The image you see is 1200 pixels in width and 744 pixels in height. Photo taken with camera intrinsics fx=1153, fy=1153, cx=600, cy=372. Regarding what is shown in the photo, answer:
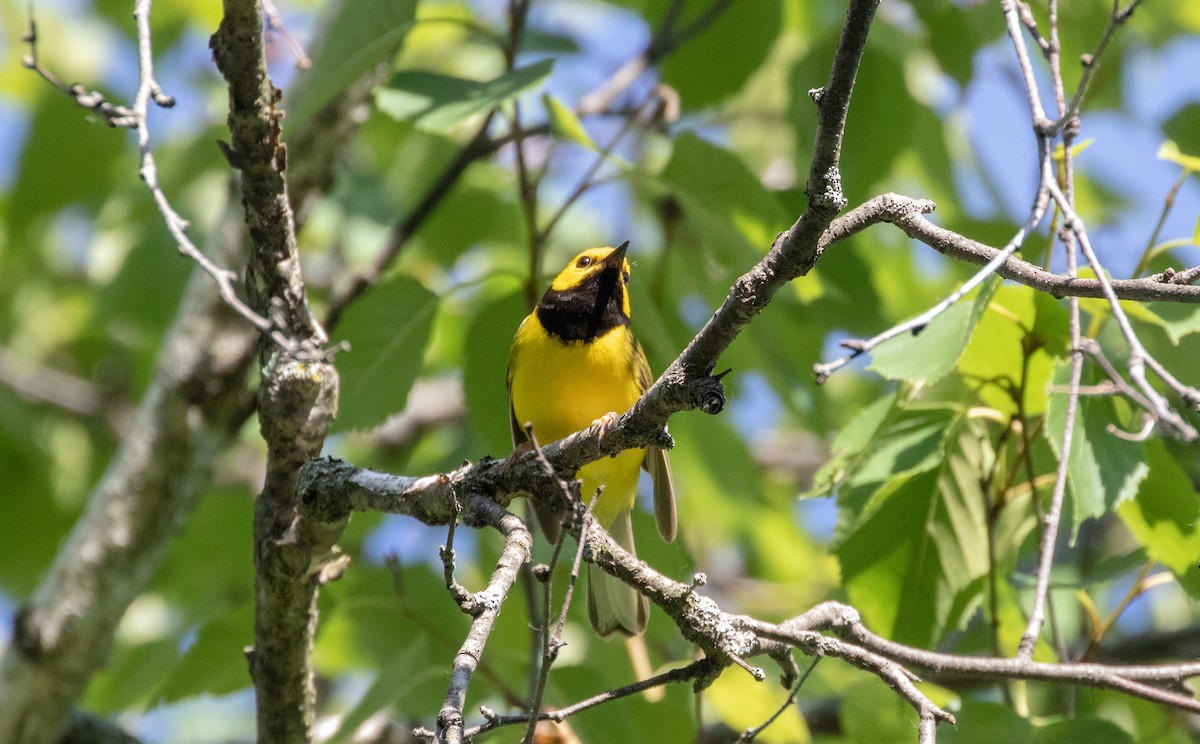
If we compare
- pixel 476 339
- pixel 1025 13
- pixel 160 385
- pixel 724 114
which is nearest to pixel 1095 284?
pixel 1025 13

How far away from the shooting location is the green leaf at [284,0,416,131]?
3.66 metres

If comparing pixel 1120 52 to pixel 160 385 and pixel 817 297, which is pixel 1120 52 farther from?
pixel 160 385

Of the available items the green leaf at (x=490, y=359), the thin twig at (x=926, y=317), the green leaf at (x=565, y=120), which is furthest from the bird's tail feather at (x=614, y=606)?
the thin twig at (x=926, y=317)

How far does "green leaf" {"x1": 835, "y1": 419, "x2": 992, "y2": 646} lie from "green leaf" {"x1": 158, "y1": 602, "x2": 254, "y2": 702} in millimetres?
1992

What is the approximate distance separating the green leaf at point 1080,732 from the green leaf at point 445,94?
2.32 metres

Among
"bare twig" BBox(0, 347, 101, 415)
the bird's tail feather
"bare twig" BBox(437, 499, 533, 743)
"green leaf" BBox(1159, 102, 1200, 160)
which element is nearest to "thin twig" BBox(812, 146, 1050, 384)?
"bare twig" BBox(437, 499, 533, 743)

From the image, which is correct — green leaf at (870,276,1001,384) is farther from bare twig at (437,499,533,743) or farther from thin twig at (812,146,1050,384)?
bare twig at (437,499,533,743)

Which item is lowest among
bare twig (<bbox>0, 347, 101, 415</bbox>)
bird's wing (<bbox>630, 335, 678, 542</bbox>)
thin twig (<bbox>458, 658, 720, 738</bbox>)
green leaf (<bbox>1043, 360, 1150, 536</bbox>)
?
thin twig (<bbox>458, 658, 720, 738</bbox>)

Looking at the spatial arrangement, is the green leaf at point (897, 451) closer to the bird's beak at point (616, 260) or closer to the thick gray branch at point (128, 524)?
the bird's beak at point (616, 260)

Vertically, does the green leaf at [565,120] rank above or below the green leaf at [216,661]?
above

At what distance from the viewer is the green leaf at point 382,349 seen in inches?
147

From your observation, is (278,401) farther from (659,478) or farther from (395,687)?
(659,478)

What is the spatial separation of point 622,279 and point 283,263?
7.32 feet

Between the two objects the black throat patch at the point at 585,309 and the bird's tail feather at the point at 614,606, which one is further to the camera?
the black throat patch at the point at 585,309
